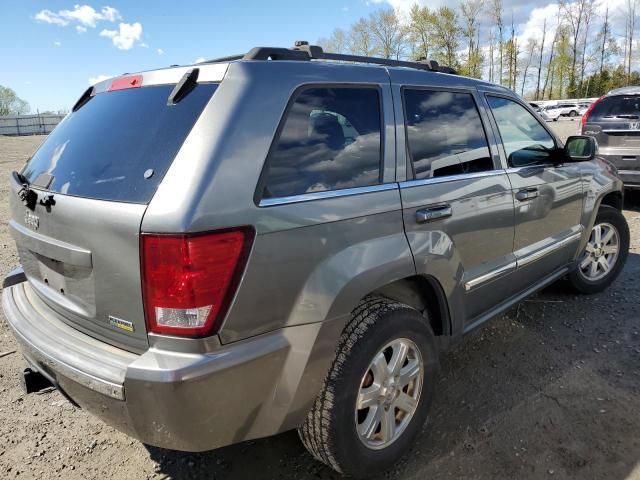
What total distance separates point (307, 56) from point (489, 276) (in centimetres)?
165

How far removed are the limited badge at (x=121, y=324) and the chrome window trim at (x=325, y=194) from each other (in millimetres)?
662

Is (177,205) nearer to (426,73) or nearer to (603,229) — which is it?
(426,73)

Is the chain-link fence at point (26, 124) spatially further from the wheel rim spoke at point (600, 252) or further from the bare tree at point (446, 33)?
the wheel rim spoke at point (600, 252)

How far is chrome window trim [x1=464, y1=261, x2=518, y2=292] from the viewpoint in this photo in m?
2.81

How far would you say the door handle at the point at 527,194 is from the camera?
3146mm

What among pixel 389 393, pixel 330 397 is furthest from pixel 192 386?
pixel 389 393

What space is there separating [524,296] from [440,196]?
4.48 ft

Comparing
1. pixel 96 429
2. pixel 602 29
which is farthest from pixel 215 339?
pixel 602 29

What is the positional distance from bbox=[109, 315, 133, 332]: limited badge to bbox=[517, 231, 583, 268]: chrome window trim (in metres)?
2.43

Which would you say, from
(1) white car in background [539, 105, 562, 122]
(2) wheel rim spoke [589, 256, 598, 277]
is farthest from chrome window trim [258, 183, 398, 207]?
(1) white car in background [539, 105, 562, 122]

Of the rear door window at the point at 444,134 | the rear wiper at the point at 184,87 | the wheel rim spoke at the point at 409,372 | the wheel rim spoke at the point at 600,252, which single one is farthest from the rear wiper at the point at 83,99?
the wheel rim spoke at the point at 600,252

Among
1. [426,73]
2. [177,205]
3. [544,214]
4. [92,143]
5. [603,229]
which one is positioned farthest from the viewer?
[603,229]

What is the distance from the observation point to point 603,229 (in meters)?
4.50

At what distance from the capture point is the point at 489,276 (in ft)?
9.72
